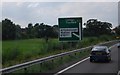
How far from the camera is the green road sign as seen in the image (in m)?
34.9

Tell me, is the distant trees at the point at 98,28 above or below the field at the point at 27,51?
above

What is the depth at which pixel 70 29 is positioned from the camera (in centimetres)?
3509

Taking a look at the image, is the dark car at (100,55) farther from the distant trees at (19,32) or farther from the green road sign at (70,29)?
the distant trees at (19,32)

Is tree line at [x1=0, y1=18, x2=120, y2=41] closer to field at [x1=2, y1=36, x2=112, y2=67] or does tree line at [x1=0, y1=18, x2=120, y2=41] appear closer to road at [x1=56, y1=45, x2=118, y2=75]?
field at [x1=2, y1=36, x2=112, y2=67]

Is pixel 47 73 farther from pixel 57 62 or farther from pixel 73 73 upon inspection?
pixel 57 62

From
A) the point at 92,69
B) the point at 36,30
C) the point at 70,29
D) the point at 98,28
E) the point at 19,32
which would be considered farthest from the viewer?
the point at 98,28

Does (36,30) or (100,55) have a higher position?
(36,30)

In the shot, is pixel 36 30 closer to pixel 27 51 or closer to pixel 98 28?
pixel 27 51

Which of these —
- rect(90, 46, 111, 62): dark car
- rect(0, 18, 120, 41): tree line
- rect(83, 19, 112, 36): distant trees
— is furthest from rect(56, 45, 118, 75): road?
rect(83, 19, 112, 36): distant trees

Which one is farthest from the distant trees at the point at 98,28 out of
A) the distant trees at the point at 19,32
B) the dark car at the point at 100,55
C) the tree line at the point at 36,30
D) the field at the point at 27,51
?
the dark car at the point at 100,55

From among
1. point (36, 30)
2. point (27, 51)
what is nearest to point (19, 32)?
point (36, 30)

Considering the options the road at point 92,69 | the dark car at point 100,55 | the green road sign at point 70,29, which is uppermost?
the green road sign at point 70,29

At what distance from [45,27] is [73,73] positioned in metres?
54.9

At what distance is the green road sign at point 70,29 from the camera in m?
34.9
